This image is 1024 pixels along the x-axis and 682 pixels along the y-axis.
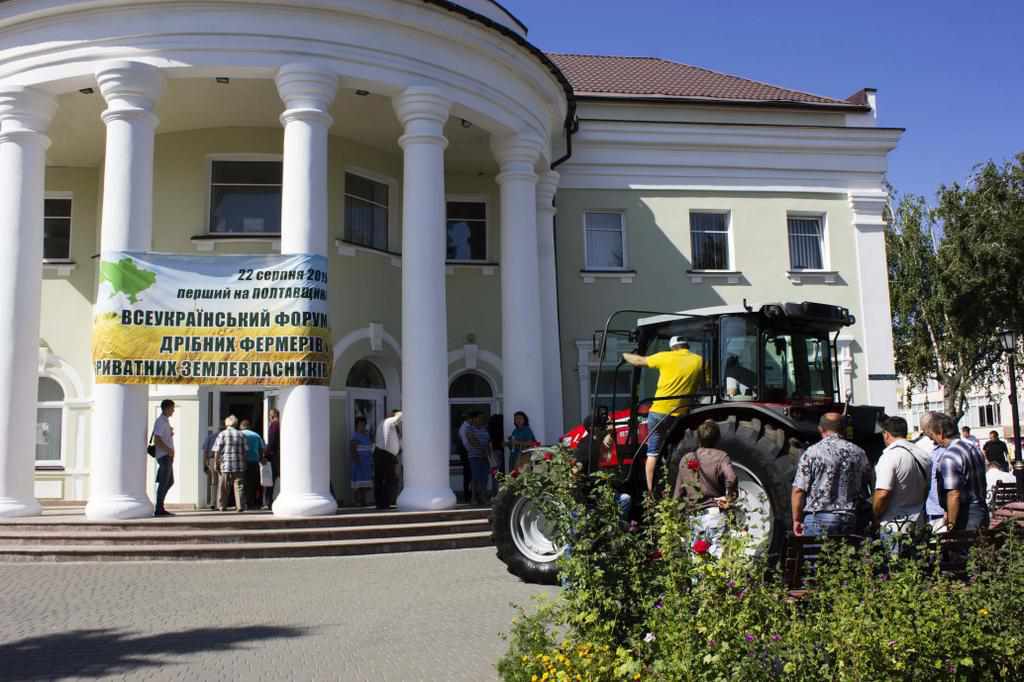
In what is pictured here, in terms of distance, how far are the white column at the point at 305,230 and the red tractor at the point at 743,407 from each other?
14.5 ft

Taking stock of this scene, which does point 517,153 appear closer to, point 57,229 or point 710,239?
point 710,239

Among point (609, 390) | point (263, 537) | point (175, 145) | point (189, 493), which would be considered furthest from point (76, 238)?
point (609, 390)

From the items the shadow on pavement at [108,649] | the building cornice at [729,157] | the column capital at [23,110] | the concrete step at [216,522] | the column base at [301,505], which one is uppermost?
the building cornice at [729,157]

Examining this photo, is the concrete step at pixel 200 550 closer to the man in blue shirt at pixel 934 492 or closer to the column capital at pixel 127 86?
the column capital at pixel 127 86

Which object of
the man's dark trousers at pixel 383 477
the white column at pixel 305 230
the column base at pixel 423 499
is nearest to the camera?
the white column at pixel 305 230

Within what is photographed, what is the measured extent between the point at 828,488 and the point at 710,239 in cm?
1478

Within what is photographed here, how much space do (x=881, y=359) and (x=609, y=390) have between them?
6733 millimetres

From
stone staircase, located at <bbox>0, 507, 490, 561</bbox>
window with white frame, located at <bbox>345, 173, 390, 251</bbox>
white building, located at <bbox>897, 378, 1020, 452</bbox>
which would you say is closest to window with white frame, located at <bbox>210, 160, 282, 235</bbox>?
window with white frame, located at <bbox>345, 173, 390, 251</bbox>

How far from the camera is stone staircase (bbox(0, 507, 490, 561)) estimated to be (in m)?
11.4

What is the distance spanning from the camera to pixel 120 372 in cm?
1273

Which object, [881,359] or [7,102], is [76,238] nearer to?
[7,102]

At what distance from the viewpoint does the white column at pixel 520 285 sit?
15.9 m

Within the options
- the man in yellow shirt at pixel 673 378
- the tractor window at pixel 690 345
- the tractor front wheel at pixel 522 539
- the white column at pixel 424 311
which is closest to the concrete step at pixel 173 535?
the white column at pixel 424 311

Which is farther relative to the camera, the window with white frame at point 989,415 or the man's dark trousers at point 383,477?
the window with white frame at point 989,415
